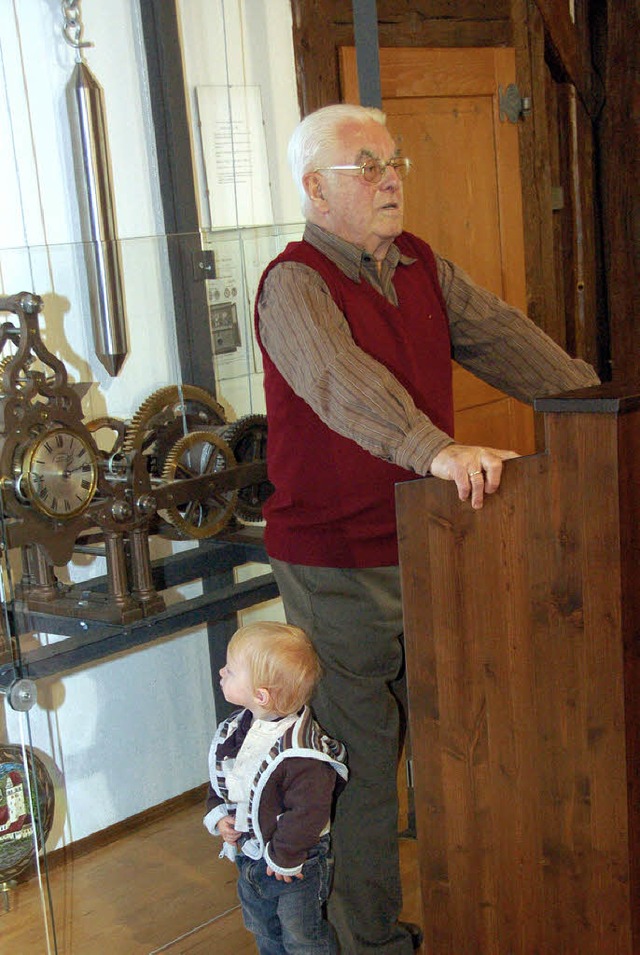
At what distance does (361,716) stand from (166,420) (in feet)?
2.13

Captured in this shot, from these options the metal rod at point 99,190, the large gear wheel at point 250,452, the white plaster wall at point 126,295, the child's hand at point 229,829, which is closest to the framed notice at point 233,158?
the white plaster wall at point 126,295

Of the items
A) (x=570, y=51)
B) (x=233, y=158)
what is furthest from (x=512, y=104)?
(x=233, y=158)

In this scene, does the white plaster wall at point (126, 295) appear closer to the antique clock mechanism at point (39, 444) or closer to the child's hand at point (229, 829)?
the antique clock mechanism at point (39, 444)

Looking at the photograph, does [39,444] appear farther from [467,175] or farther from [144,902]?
[467,175]

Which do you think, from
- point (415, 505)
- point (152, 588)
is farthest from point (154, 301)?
point (415, 505)

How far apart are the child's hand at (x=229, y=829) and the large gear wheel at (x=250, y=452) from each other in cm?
68

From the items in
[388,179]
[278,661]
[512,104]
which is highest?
[512,104]

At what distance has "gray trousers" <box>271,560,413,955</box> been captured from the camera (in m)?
1.95

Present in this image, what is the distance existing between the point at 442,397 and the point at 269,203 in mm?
967

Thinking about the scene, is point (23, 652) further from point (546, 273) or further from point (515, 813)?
point (546, 273)

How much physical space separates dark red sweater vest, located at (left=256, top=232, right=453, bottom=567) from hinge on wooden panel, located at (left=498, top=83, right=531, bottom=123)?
1.93m

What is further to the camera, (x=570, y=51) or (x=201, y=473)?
(x=570, y=51)

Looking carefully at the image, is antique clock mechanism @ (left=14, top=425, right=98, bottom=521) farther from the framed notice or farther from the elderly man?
the framed notice

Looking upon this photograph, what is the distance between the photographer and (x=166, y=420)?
7.29ft
